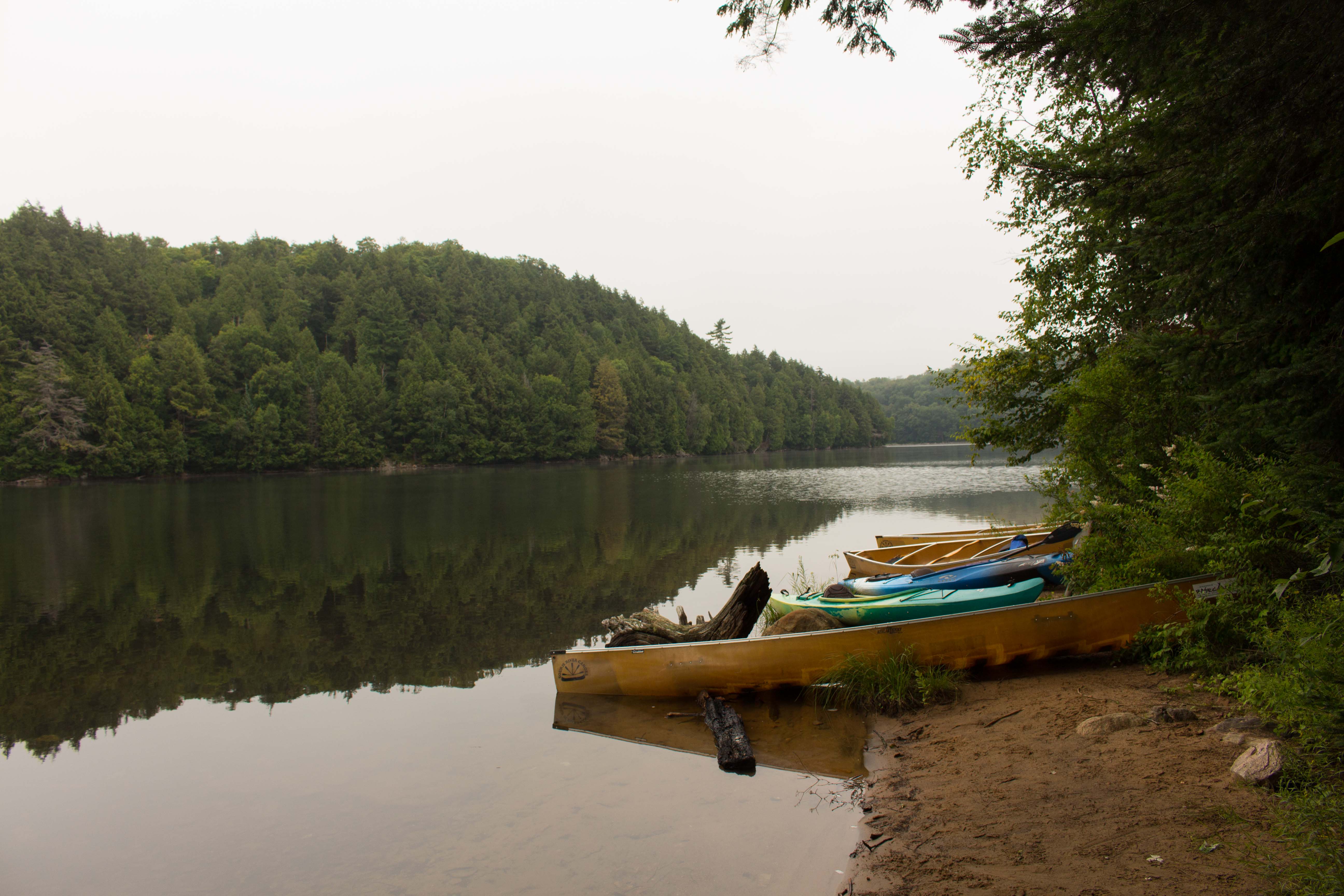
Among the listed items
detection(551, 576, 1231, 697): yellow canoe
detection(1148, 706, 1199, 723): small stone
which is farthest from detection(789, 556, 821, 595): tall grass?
detection(1148, 706, 1199, 723): small stone

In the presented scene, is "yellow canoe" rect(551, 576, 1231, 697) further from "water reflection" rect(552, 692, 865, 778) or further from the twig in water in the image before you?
the twig in water

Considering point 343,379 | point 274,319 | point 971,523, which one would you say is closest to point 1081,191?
point 971,523

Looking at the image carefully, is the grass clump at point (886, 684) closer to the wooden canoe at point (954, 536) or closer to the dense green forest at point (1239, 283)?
the dense green forest at point (1239, 283)

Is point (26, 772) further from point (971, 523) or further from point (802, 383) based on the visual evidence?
point (802, 383)

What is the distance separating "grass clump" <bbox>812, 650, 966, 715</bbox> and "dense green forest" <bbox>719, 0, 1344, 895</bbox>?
1.85 metres

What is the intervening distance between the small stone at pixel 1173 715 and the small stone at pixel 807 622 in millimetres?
3148

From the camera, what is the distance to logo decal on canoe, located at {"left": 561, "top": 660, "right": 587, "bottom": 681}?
322 inches

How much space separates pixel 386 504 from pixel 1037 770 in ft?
106

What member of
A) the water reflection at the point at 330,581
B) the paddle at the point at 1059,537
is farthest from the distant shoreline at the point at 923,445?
the paddle at the point at 1059,537

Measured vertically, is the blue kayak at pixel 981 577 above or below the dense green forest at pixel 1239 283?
below

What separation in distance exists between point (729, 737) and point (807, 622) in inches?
75.9

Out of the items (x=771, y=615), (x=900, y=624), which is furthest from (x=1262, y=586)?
(x=771, y=615)

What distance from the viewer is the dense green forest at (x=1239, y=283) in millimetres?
3594

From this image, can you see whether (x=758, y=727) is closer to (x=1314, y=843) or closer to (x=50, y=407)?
(x=1314, y=843)
